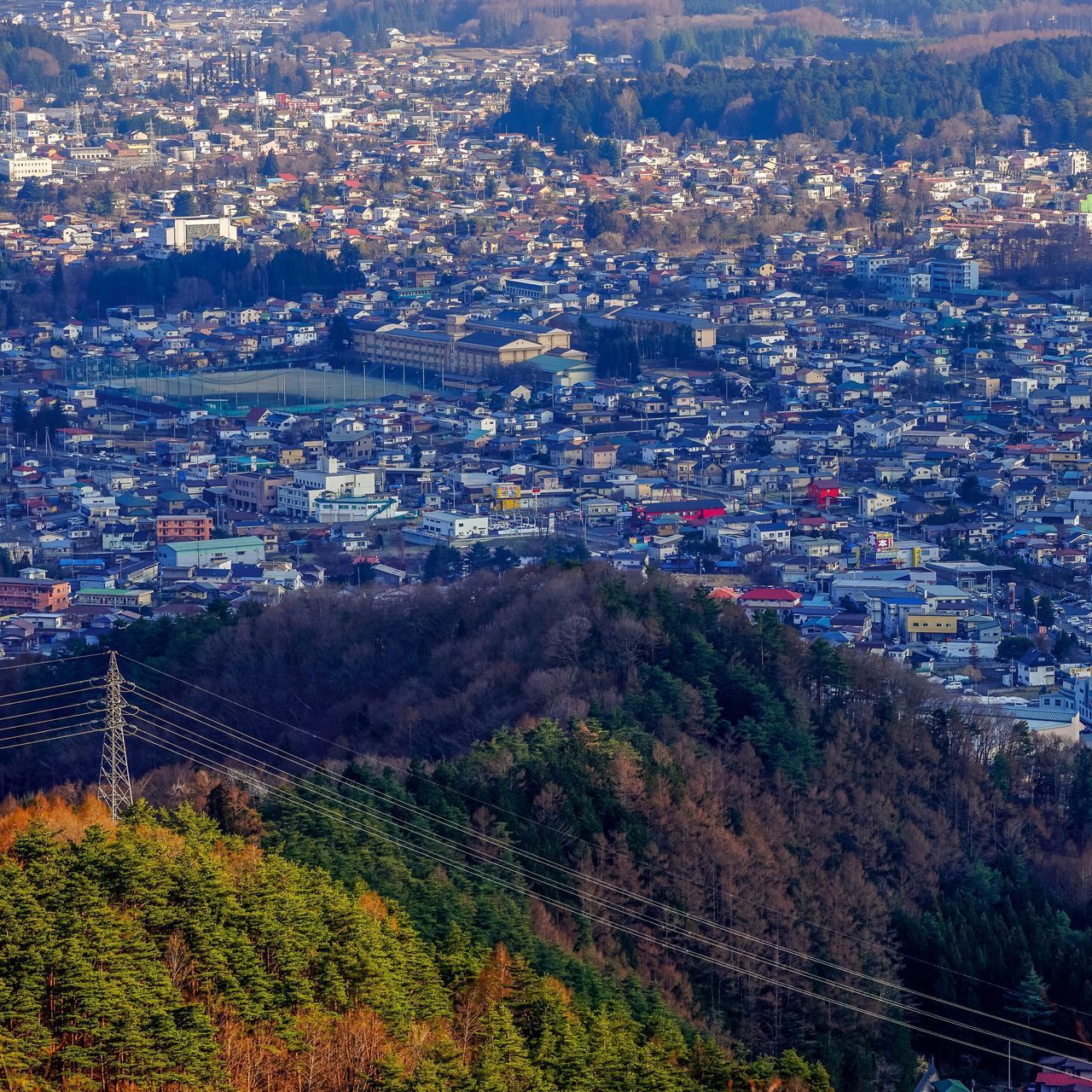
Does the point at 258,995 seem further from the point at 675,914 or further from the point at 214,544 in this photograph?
the point at 214,544

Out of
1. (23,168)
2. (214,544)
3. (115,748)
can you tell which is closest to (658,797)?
(115,748)

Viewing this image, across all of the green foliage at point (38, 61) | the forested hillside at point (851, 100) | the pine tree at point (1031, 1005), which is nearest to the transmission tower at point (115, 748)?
the pine tree at point (1031, 1005)

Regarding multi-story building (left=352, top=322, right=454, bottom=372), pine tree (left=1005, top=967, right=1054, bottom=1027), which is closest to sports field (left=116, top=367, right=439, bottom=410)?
multi-story building (left=352, top=322, right=454, bottom=372)

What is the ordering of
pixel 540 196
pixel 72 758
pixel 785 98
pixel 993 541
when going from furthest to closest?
pixel 785 98 < pixel 540 196 < pixel 993 541 < pixel 72 758

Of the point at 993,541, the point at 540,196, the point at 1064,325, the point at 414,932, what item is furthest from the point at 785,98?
the point at 414,932

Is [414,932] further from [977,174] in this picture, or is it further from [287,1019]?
[977,174]

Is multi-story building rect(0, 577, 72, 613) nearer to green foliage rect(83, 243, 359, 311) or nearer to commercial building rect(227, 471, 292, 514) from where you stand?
commercial building rect(227, 471, 292, 514)
